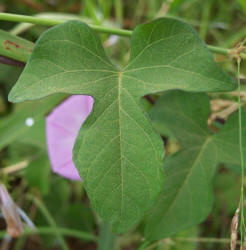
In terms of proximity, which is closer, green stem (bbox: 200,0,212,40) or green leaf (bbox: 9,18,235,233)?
green leaf (bbox: 9,18,235,233)

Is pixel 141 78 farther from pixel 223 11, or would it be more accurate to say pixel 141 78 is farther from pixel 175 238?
pixel 223 11

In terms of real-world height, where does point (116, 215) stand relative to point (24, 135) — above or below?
below

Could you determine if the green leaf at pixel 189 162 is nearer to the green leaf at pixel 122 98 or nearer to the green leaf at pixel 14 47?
the green leaf at pixel 122 98

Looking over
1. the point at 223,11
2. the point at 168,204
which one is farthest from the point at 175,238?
the point at 223,11

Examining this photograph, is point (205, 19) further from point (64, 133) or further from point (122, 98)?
point (122, 98)

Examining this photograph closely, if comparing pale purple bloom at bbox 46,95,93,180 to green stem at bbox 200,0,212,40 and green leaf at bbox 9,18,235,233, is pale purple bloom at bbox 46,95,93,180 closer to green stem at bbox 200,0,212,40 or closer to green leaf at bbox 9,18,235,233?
green leaf at bbox 9,18,235,233

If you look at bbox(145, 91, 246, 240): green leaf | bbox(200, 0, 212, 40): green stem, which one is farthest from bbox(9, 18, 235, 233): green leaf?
bbox(200, 0, 212, 40): green stem

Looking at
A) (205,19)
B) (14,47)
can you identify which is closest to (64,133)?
(14,47)

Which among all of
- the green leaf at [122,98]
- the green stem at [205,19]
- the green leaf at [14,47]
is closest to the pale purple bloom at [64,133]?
the green leaf at [14,47]
